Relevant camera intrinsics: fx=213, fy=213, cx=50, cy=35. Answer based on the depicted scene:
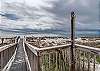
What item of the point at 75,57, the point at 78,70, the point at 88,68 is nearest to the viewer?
the point at 88,68

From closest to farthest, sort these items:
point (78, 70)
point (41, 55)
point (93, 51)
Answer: point (93, 51)
point (41, 55)
point (78, 70)

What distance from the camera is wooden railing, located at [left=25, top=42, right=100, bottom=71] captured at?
371 centimetres

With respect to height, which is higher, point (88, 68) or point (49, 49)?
point (49, 49)

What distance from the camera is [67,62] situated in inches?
208

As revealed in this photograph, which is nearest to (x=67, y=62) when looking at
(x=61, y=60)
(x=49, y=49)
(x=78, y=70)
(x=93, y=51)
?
(x=61, y=60)

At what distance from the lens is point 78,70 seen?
15.4 feet

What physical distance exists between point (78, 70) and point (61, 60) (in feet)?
1.82

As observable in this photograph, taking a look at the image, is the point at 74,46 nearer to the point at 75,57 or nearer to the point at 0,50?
the point at 75,57

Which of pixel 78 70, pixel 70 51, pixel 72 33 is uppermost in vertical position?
pixel 72 33

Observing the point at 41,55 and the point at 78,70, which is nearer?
the point at 41,55

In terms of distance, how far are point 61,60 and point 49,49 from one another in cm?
72

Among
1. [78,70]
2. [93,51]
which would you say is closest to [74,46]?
[78,70]

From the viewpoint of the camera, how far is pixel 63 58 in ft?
16.9

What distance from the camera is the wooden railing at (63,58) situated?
3.71m
